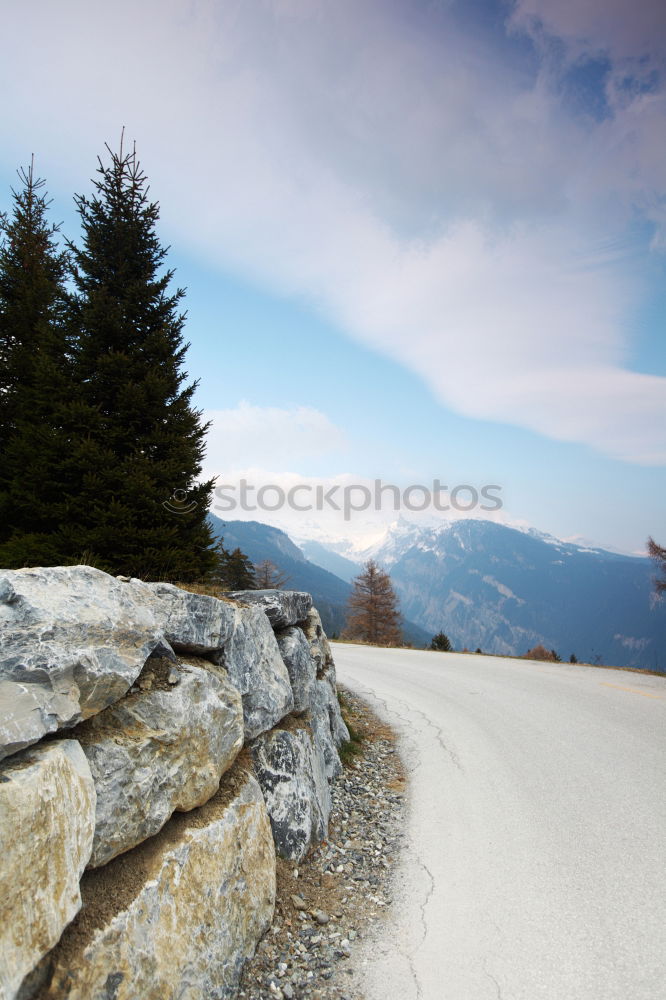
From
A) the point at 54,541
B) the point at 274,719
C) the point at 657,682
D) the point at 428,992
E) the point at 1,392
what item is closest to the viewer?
the point at 428,992

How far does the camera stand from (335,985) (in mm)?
3652

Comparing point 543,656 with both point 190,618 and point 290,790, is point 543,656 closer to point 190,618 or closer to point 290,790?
point 290,790

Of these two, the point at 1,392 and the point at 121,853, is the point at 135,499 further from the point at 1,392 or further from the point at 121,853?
the point at 1,392

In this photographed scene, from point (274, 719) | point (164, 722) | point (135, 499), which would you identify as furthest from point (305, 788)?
point (135, 499)

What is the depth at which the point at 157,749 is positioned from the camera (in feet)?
11.4

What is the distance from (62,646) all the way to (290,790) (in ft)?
10.9

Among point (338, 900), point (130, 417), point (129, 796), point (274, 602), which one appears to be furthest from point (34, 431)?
point (338, 900)

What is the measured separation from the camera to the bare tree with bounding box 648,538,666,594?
18428 mm

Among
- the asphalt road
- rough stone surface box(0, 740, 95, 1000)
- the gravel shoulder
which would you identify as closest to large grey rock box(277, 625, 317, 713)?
the gravel shoulder

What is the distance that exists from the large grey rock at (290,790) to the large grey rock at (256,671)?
25 cm

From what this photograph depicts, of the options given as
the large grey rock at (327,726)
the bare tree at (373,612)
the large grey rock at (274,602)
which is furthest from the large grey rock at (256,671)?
the bare tree at (373,612)

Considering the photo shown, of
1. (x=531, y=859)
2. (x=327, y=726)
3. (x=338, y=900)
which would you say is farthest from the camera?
(x=327, y=726)

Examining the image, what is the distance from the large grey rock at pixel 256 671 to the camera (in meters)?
4.86

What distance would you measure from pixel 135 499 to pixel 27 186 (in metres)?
13.4
